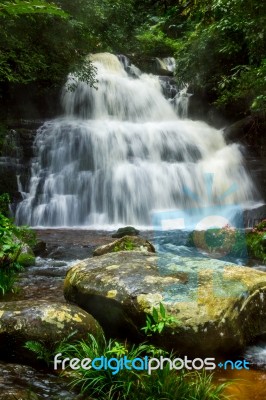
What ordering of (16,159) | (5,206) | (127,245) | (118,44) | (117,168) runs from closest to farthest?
(127,245) < (5,206) < (16,159) < (117,168) < (118,44)

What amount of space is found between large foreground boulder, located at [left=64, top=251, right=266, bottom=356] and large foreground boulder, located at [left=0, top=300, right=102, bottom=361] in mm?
324

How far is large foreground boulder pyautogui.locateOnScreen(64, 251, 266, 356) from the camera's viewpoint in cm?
307

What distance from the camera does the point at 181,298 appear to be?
125 inches

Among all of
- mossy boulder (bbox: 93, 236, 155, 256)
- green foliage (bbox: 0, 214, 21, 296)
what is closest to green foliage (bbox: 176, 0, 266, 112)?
mossy boulder (bbox: 93, 236, 155, 256)

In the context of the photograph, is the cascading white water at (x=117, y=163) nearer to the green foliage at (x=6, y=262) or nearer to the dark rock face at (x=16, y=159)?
the dark rock face at (x=16, y=159)

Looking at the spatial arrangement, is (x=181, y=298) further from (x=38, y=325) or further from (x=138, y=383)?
(x=38, y=325)

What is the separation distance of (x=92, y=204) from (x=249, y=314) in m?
8.13

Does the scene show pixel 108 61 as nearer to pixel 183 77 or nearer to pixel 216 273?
pixel 183 77

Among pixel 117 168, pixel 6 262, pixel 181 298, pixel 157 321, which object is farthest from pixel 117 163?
pixel 157 321

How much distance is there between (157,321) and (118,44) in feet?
55.6

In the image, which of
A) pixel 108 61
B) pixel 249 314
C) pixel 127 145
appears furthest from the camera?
pixel 108 61

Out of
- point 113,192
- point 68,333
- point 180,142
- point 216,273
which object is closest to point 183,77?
point 180,142

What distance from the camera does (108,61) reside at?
16.5 metres

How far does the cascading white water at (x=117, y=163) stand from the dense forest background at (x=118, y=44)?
1480 mm
